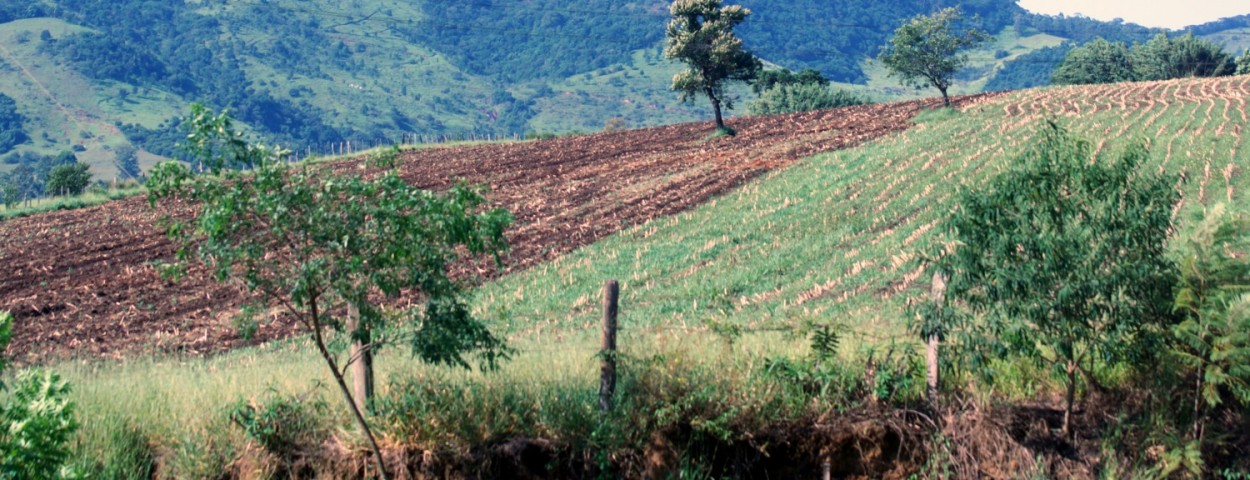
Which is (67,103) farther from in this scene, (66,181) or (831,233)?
(831,233)

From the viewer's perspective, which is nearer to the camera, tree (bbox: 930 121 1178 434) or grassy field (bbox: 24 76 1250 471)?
grassy field (bbox: 24 76 1250 471)

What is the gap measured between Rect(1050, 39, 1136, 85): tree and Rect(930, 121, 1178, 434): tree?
289 feet

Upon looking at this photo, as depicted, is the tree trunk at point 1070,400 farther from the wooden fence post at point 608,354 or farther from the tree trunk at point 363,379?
the tree trunk at point 363,379

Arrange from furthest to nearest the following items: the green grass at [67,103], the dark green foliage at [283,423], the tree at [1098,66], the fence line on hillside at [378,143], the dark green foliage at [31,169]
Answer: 1. the green grass at [67,103]
2. the dark green foliage at [31,169]
3. the tree at [1098,66]
4. the fence line on hillside at [378,143]
5. the dark green foliage at [283,423]

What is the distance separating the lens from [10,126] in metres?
123

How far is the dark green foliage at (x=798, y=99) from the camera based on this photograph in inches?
3194

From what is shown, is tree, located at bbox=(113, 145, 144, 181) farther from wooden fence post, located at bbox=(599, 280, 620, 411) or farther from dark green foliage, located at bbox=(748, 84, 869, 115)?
wooden fence post, located at bbox=(599, 280, 620, 411)

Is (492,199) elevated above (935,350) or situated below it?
below

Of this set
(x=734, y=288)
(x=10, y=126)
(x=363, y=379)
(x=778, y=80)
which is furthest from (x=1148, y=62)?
(x=10, y=126)

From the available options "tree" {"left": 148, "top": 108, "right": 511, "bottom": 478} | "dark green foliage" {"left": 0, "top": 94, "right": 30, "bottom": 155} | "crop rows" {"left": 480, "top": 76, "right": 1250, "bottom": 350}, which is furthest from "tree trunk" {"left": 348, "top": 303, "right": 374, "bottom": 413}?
"dark green foliage" {"left": 0, "top": 94, "right": 30, "bottom": 155}

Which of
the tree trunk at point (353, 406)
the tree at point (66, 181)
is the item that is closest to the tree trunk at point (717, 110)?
the tree at point (66, 181)

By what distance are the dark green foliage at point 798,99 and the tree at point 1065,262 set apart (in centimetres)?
7018

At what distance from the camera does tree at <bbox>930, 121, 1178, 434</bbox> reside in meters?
9.70

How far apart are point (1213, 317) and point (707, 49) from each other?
5116 cm
